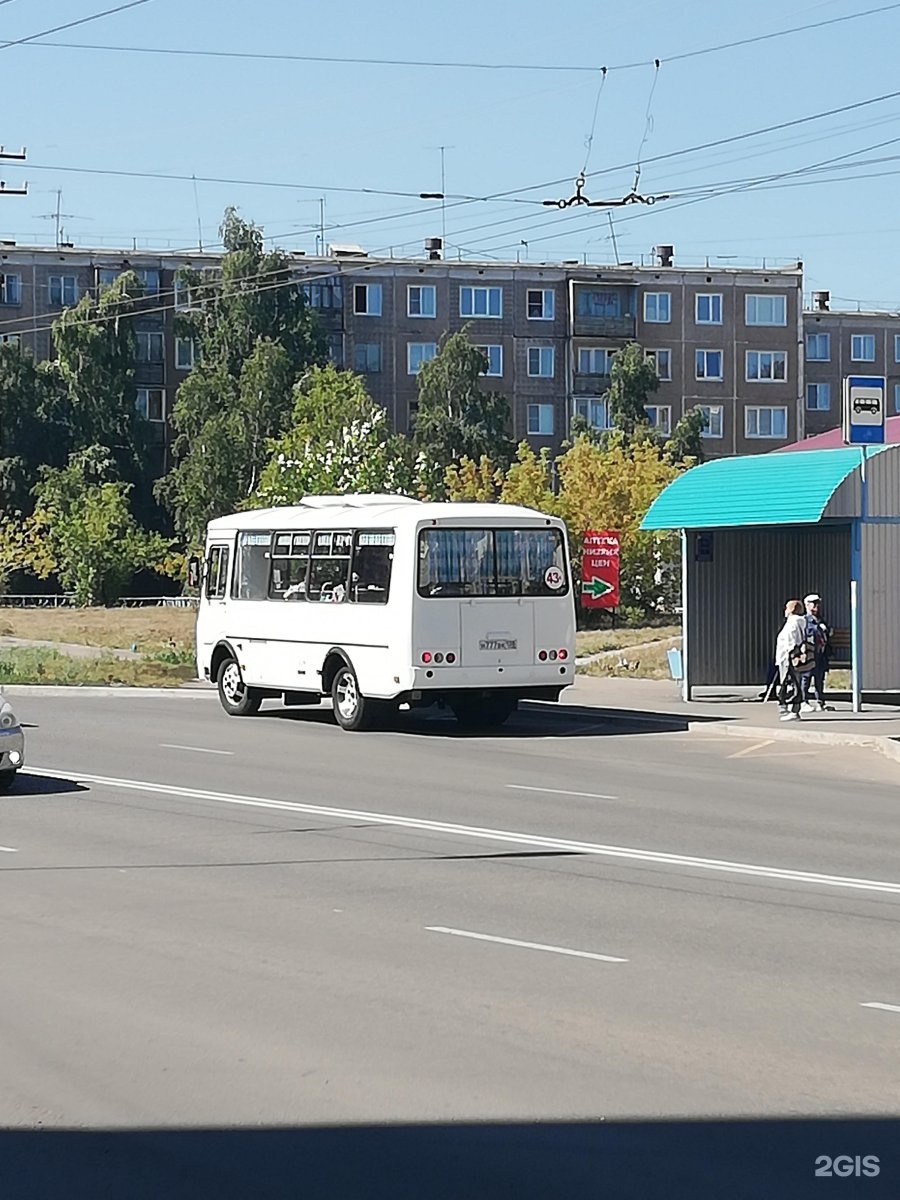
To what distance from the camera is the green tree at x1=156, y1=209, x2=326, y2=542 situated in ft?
252

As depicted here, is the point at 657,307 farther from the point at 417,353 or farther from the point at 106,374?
the point at 106,374

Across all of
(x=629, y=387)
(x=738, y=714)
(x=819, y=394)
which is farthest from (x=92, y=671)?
(x=819, y=394)

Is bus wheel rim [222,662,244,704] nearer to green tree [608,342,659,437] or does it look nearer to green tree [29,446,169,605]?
green tree [29,446,169,605]

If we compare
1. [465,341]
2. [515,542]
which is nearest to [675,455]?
[465,341]

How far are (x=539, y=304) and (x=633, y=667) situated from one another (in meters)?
50.9

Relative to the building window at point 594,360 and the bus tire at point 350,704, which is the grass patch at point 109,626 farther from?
the building window at point 594,360

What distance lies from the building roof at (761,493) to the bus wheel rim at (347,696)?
536 cm

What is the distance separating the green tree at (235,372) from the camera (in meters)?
76.8

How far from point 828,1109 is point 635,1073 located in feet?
2.69

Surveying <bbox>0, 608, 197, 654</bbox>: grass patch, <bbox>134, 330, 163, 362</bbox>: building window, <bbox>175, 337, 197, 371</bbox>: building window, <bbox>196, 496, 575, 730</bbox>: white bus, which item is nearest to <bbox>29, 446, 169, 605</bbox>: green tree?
<bbox>0, 608, 197, 654</bbox>: grass patch

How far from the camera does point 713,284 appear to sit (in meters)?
86.9

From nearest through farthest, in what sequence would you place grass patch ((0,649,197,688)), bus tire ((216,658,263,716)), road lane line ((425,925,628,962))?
road lane line ((425,925,628,962)) < bus tire ((216,658,263,716)) < grass patch ((0,649,197,688))

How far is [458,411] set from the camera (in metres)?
78.9

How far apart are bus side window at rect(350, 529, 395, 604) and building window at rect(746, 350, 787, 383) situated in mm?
63741
